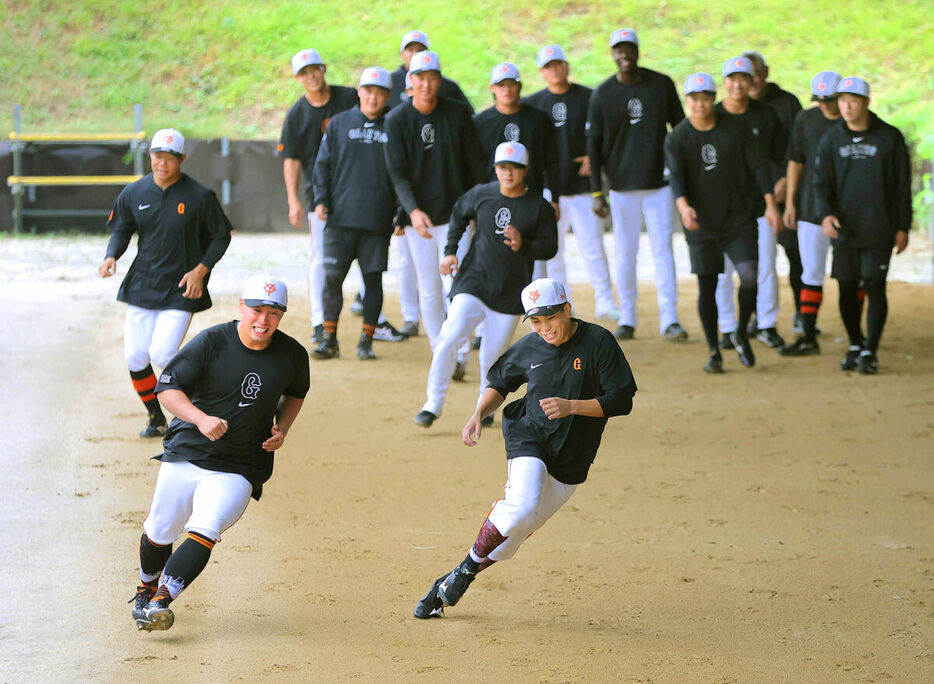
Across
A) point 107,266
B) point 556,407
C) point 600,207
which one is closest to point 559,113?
point 600,207

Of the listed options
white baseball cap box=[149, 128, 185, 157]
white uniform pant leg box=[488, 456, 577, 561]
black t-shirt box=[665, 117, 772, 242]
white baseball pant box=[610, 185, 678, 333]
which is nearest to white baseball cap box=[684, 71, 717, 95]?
black t-shirt box=[665, 117, 772, 242]

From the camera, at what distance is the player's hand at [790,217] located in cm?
1286

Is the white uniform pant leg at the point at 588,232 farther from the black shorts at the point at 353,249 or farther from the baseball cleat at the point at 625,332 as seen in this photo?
the black shorts at the point at 353,249

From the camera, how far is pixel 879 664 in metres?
5.70

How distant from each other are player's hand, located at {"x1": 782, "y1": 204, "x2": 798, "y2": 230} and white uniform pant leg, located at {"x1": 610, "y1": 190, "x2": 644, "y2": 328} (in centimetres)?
140

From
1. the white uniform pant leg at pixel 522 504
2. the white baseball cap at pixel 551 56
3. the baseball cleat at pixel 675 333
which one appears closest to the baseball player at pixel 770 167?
the baseball cleat at pixel 675 333

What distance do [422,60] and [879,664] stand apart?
6817 mm

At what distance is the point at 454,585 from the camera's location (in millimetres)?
6203

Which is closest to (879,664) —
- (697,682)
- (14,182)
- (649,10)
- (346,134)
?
(697,682)

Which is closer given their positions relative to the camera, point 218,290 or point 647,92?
point 647,92

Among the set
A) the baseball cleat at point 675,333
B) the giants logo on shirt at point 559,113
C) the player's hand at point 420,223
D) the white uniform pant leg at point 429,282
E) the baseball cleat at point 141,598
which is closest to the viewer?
the baseball cleat at point 141,598

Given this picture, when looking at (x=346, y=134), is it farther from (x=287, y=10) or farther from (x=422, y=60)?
(x=287, y=10)

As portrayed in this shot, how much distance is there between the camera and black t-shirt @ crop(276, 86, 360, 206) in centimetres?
1293

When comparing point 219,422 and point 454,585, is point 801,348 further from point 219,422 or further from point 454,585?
point 219,422
